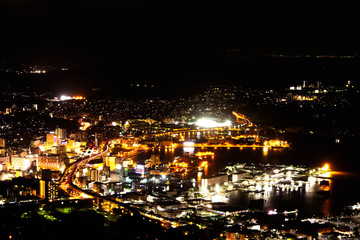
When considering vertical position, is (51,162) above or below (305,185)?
above

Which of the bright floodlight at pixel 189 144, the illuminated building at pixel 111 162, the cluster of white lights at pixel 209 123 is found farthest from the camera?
the cluster of white lights at pixel 209 123

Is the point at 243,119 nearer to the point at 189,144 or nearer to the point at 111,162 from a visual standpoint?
the point at 189,144

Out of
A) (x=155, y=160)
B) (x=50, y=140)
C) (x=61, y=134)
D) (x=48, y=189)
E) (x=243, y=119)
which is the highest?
(x=243, y=119)

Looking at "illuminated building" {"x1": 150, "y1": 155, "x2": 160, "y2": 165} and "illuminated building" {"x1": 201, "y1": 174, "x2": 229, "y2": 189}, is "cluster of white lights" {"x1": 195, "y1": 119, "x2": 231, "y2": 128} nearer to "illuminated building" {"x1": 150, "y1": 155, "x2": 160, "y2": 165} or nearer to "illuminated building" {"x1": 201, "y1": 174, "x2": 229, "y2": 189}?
"illuminated building" {"x1": 150, "y1": 155, "x2": 160, "y2": 165}

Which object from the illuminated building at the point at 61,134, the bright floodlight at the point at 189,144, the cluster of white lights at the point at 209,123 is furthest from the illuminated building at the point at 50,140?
the cluster of white lights at the point at 209,123

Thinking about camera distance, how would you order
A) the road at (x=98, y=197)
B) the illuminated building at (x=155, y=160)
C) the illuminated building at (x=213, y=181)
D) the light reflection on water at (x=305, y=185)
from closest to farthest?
the road at (x=98, y=197) < the light reflection on water at (x=305, y=185) < the illuminated building at (x=213, y=181) < the illuminated building at (x=155, y=160)

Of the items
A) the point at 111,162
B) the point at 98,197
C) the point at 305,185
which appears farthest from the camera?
the point at 111,162

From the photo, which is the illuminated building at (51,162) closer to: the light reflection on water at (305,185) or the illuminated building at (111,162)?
the illuminated building at (111,162)

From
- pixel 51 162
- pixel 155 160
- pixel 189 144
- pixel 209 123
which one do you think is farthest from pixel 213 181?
pixel 209 123

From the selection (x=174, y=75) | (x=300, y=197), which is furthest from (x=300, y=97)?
(x=300, y=197)

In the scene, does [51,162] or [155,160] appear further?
[155,160]
